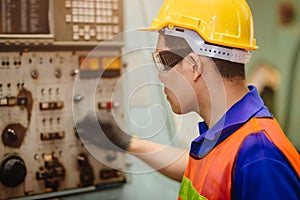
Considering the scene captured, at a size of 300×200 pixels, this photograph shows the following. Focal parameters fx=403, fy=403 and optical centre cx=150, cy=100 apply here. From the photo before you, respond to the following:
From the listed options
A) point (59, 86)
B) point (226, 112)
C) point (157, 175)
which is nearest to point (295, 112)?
point (157, 175)

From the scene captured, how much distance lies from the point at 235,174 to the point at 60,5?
0.78m

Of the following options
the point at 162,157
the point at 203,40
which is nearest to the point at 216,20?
the point at 203,40

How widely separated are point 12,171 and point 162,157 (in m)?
0.48

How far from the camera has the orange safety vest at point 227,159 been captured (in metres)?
0.92

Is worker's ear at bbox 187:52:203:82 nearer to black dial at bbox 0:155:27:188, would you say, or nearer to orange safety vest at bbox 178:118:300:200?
orange safety vest at bbox 178:118:300:200

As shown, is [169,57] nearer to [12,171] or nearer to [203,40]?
[203,40]

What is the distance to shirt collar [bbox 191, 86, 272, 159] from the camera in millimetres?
995

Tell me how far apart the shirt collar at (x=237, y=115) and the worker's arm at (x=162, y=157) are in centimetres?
30

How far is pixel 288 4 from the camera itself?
75.7 inches

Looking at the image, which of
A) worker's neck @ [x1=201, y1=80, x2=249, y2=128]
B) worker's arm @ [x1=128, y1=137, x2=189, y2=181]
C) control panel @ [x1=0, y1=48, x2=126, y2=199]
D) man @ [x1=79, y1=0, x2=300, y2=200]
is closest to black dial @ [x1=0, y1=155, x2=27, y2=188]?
control panel @ [x1=0, y1=48, x2=126, y2=199]

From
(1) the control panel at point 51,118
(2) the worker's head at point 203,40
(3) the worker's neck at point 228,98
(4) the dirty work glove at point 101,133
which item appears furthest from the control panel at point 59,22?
(3) the worker's neck at point 228,98

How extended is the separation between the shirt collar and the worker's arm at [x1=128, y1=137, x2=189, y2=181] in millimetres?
303

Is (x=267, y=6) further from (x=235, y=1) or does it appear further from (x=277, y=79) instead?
(x=235, y=1)

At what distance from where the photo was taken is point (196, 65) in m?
1.01
